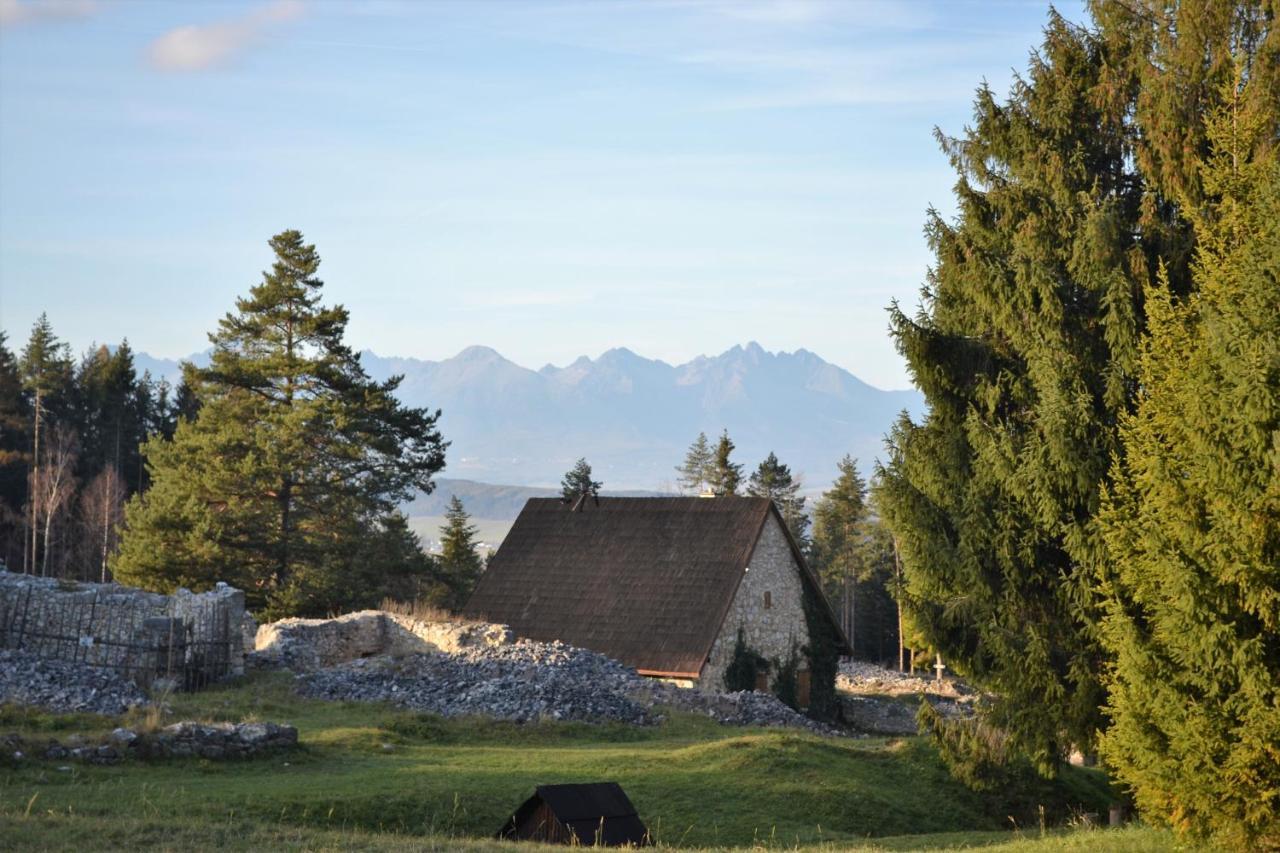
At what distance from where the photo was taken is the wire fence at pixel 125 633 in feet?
84.2

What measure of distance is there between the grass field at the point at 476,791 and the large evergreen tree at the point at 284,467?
58.0 feet

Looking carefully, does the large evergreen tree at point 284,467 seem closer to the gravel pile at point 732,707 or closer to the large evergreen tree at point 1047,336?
the gravel pile at point 732,707

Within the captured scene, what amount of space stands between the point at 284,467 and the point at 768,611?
17857mm

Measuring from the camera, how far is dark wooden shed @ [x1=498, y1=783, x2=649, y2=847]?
13648mm

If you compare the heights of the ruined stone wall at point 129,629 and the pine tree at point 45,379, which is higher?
the pine tree at point 45,379

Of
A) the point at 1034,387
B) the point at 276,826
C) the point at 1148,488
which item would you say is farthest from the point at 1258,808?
the point at 276,826

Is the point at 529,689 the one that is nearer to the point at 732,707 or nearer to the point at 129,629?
the point at 732,707

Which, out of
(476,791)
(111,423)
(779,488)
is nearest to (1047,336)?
(476,791)

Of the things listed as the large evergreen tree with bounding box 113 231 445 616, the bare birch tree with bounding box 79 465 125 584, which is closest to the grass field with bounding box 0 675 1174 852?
the large evergreen tree with bounding box 113 231 445 616

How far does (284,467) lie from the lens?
4156 centimetres

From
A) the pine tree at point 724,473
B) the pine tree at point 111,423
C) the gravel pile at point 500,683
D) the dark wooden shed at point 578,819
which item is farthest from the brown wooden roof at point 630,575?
the pine tree at point 111,423

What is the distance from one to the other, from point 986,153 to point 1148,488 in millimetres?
7247

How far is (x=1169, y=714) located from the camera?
12250 mm

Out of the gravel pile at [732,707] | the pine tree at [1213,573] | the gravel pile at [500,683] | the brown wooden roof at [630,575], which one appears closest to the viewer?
the pine tree at [1213,573]
